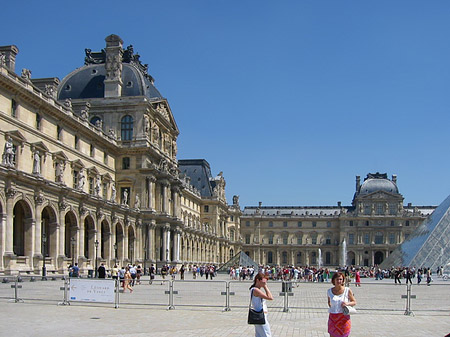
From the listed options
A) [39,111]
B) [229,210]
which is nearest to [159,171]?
[39,111]

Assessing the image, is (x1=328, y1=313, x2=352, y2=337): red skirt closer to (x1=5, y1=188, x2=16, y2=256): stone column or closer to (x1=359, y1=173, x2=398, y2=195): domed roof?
(x1=5, y1=188, x2=16, y2=256): stone column

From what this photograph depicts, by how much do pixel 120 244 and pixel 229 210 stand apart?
198 ft

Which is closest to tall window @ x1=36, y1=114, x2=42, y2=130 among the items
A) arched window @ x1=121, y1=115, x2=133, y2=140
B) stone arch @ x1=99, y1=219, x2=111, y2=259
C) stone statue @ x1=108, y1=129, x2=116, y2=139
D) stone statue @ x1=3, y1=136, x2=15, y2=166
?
stone statue @ x1=3, y1=136, x2=15, y2=166

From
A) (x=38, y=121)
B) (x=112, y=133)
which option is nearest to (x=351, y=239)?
(x=112, y=133)

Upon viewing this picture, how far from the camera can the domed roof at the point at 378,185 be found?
127 metres

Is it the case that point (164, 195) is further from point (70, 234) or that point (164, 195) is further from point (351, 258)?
point (351, 258)

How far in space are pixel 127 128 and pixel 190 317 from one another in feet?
137

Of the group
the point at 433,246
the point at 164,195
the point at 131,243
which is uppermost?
the point at 164,195

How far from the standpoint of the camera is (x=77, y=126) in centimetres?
4769

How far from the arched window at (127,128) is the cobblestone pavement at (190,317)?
114 feet

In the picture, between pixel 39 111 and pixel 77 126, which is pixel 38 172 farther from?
pixel 77 126

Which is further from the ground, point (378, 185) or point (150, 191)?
Result: point (378, 185)

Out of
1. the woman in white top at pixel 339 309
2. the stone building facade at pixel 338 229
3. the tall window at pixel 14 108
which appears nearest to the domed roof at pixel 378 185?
the stone building facade at pixel 338 229

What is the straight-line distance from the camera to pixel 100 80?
58688 millimetres
